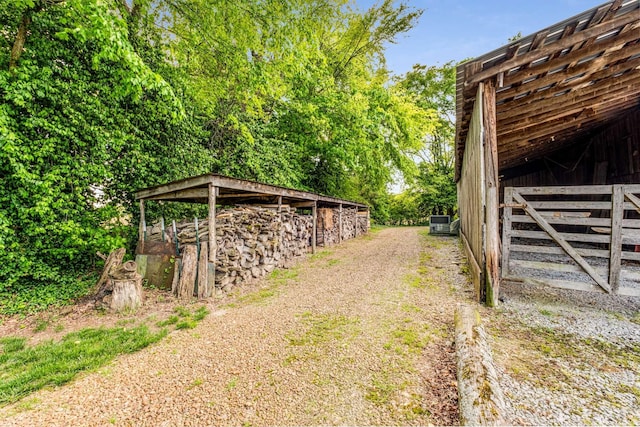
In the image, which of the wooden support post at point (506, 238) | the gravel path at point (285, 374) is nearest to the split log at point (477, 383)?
the gravel path at point (285, 374)

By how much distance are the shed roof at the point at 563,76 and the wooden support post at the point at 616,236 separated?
1942mm

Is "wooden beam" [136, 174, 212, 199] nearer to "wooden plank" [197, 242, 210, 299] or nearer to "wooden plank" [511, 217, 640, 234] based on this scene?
"wooden plank" [197, 242, 210, 299]

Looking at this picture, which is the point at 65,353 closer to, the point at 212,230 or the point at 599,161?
the point at 212,230

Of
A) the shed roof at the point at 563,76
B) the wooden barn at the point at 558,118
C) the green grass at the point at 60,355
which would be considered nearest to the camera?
the green grass at the point at 60,355

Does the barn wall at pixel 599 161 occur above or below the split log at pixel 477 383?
above

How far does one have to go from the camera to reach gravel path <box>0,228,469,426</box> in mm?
1915

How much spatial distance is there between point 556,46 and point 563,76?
978mm

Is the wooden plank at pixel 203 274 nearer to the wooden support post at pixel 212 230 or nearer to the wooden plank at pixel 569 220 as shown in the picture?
the wooden support post at pixel 212 230

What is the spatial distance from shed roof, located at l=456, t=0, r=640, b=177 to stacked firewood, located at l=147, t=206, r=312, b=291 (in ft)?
16.0

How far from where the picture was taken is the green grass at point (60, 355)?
239cm

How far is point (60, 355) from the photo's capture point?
2879 millimetres

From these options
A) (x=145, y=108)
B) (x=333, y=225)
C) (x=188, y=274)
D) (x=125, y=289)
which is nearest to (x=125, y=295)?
(x=125, y=289)

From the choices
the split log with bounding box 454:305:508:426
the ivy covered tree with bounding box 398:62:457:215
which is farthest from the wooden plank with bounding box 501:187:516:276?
the ivy covered tree with bounding box 398:62:457:215

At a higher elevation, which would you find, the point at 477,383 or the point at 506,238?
the point at 506,238
